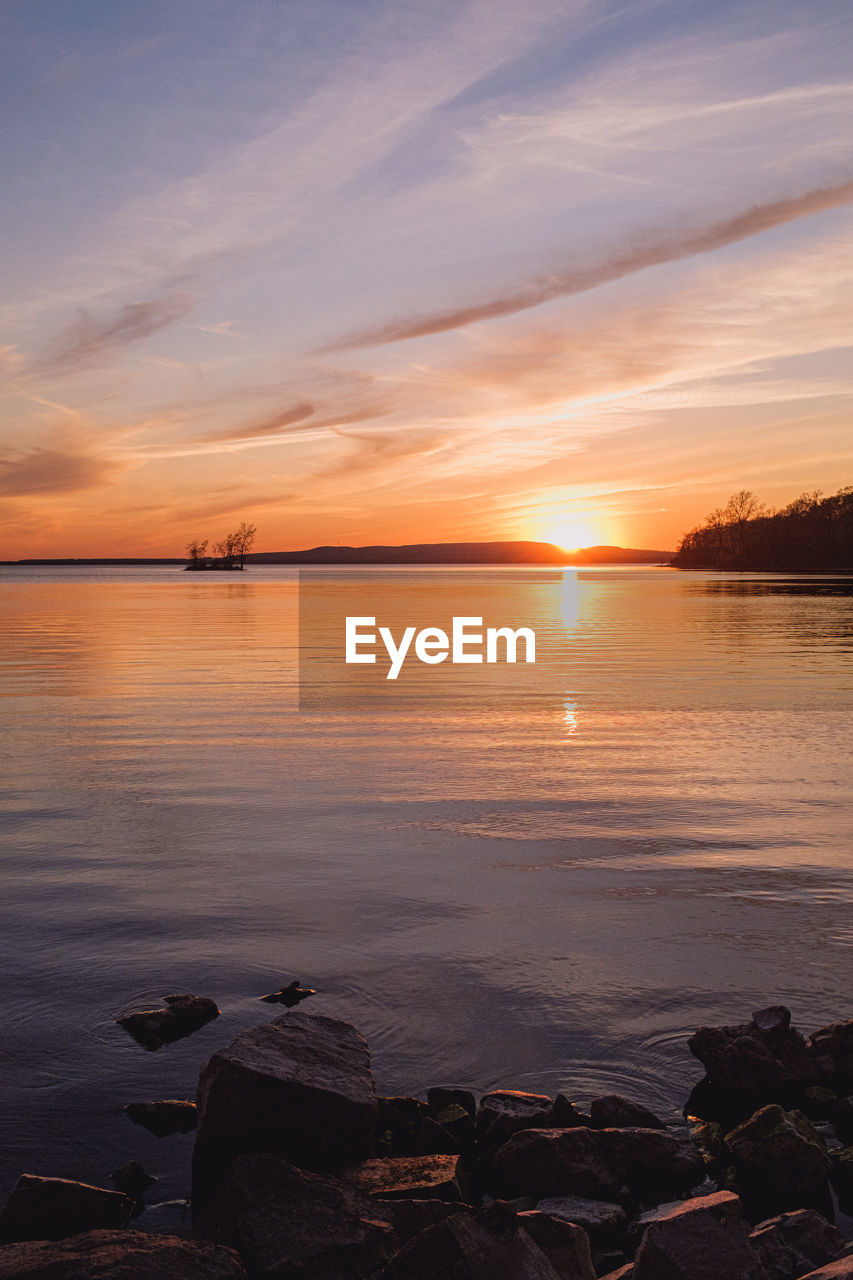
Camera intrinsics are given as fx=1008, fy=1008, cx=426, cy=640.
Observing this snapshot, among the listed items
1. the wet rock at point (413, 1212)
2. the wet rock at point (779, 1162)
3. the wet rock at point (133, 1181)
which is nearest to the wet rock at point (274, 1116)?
the wet rock at point (133, 1181)

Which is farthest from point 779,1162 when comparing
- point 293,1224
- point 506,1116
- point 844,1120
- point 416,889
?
point 416,889

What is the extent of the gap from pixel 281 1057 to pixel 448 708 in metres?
15.8

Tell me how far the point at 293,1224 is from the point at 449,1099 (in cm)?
133

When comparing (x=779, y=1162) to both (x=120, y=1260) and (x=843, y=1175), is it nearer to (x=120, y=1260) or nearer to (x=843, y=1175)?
(x=843, y=1175)

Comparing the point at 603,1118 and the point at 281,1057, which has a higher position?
the point at 281,1057

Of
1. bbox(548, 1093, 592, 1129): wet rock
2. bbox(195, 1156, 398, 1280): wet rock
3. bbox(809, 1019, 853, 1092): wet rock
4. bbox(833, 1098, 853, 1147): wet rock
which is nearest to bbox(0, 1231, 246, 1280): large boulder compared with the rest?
bbox(195, 1156, 398, 1280): wet rock

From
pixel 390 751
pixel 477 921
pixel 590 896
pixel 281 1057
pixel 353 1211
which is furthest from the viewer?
pixel 390 751

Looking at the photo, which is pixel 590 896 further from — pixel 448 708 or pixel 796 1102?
pixel 448 708

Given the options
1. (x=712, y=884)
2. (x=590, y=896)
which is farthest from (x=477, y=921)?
→ (x=712, y=884)

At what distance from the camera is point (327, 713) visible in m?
19.9

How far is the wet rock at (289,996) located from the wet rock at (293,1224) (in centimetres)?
226

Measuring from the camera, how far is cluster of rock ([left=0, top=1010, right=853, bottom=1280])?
3959 mm

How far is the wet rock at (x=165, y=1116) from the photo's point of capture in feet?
17.7

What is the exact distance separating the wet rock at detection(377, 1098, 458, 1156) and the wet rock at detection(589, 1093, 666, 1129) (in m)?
0.68
